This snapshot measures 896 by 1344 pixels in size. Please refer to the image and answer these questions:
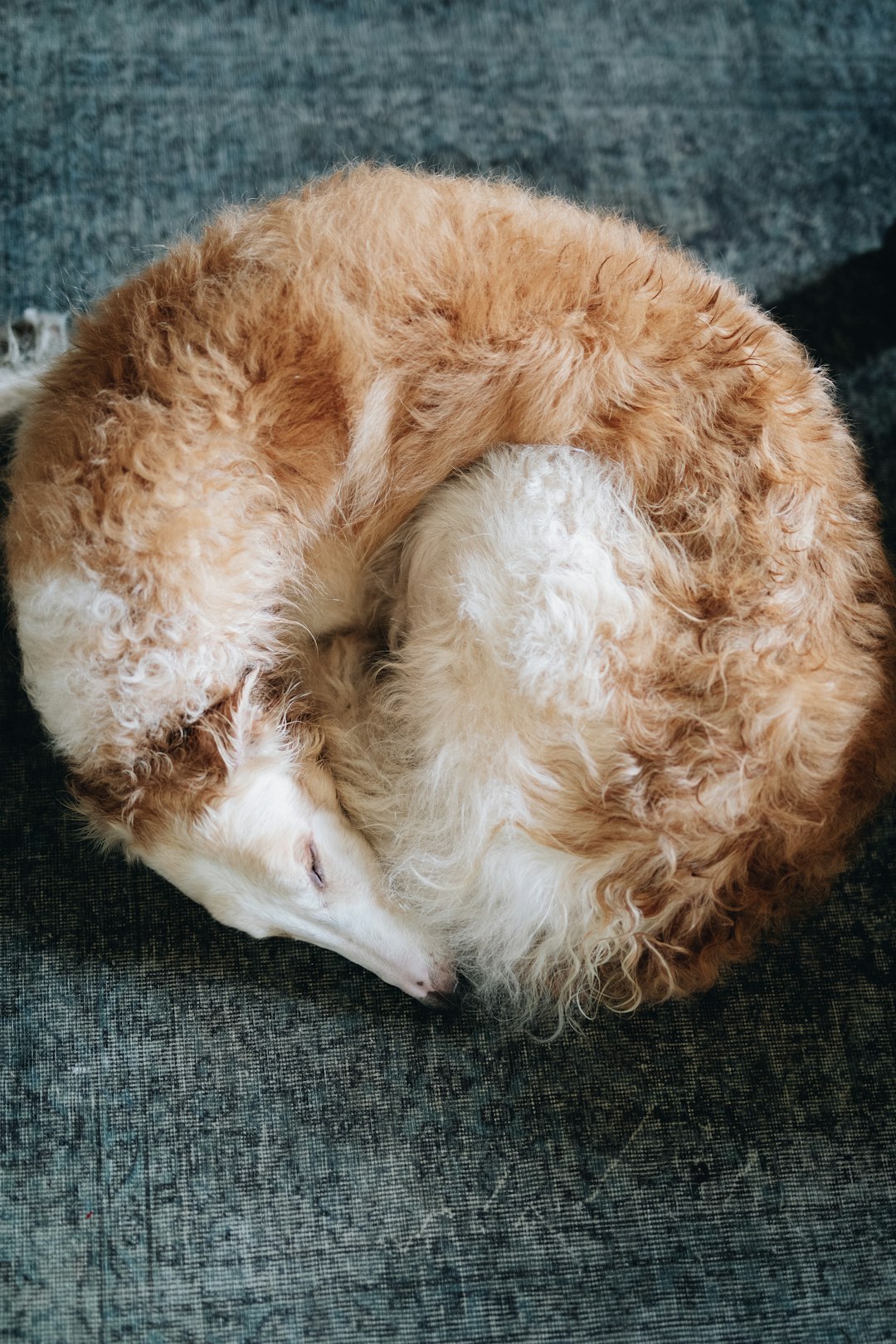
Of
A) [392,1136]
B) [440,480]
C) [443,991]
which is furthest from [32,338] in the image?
[392,1136]

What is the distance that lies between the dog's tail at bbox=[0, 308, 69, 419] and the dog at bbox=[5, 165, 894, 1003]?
0.29 meters

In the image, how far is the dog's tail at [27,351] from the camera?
5.47ft

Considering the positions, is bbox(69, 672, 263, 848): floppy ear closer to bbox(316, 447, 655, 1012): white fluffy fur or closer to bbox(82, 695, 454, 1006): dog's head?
bbox(82, 695, 454, 1006): dog's head

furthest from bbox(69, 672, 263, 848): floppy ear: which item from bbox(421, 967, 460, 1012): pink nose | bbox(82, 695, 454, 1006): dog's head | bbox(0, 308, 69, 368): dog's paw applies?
bbox(0, 308, 69, 368): dog's paw

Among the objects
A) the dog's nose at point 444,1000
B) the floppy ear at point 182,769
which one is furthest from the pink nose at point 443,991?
the floppy ear at point 182,769

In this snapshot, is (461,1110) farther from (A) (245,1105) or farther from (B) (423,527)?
(B) (423,527)

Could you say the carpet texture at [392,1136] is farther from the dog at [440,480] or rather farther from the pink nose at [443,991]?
the dog at [440,480]

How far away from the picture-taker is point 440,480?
1432 millimetres

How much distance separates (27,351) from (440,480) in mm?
807

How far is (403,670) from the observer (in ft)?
Answer: 4.79

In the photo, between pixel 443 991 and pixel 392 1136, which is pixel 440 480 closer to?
pixel 443 991

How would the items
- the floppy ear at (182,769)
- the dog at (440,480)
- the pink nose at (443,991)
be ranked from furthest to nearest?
the pink nose at (443,991)
the floppy ear at (182,769)
the dog at (440,480)

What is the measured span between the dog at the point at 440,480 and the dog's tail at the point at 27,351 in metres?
0.29

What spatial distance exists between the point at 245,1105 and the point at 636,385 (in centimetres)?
110
